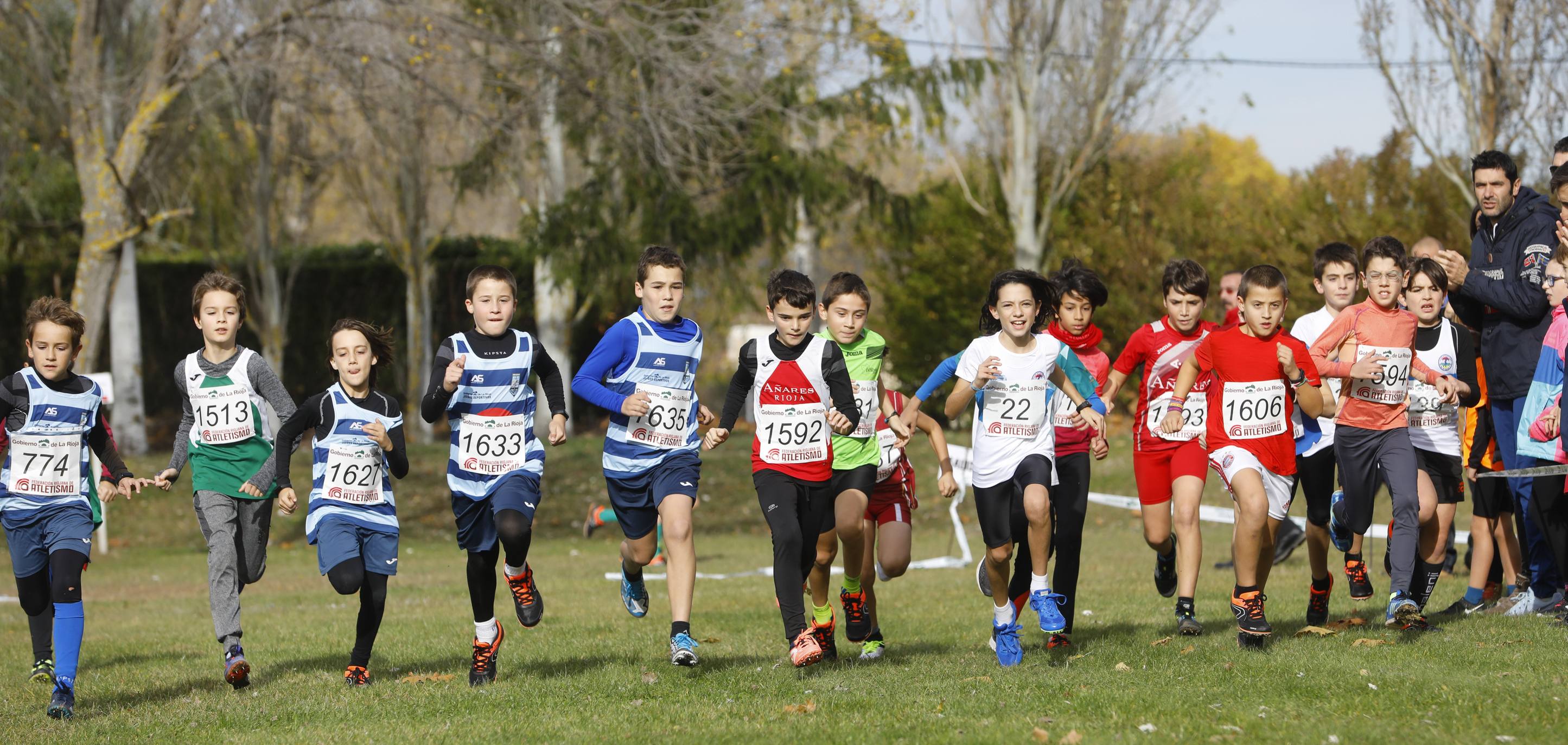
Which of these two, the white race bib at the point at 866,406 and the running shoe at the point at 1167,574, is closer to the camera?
the white race bib at the point at 866,406

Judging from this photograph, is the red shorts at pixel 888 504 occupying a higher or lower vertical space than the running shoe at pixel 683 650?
higher

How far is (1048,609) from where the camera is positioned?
269 inches

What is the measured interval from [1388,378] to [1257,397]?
850mm

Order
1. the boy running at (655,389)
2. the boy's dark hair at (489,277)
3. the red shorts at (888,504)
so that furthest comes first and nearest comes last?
1. the red shorts at (888,504)
2. the boy running at (655,389)
3. the boy's dark hair at (489,277)

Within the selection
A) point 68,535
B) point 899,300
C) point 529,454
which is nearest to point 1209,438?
point 529,454

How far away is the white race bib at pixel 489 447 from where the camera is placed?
6.80 metres

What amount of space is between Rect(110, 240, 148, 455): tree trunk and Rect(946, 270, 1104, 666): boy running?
702 inches

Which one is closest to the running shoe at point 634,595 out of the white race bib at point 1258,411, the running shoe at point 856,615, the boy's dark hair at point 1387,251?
→ the running shoe at point 856,615

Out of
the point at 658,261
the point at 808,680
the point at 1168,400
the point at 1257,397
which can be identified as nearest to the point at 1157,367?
the point at 1168,400

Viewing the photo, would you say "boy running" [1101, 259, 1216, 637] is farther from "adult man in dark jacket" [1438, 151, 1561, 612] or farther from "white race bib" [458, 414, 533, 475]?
"white race bib" [458, 414, 533, 475]

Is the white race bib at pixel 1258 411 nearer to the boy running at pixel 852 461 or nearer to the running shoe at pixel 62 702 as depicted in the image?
the boy running at pixel 852 461

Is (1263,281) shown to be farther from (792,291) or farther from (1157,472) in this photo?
(792,291)

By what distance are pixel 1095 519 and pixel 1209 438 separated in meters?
11.7

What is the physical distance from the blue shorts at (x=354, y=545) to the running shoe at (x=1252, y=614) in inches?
163
